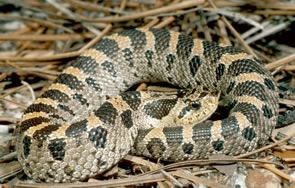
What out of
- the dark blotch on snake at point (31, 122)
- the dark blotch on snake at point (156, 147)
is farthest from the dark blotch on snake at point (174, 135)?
the dark blotch on snake at point (31, 122)

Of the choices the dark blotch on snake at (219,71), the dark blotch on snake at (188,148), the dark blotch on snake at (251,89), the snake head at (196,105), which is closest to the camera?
the dark blotch on snake at (188,148)

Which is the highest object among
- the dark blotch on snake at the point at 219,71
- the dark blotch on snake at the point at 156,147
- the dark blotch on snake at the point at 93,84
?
the dark blotch on snake at the point at 219,71

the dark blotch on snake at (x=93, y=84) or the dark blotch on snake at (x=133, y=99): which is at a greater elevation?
the dark blotch on snake at (x=93, y=84)

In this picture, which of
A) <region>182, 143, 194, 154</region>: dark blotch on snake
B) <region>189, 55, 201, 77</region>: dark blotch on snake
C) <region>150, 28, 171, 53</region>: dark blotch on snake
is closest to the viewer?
<region>182, 143, 194, 154</region>: dark blotch on snake

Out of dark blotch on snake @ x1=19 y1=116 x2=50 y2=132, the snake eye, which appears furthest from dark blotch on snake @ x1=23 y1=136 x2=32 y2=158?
the snake eye

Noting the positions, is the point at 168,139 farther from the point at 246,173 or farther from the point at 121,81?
the point at 121,81

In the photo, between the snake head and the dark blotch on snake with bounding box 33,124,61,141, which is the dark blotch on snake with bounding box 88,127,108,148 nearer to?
the dark blotch on snake with bounding box 33,124,61,141

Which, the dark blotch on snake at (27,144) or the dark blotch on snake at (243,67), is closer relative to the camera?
the dark blotch on snake at (27,144)

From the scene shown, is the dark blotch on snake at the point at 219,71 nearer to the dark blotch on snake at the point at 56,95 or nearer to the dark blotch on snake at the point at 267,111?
the dark blotch on snake at the point at 267,111
